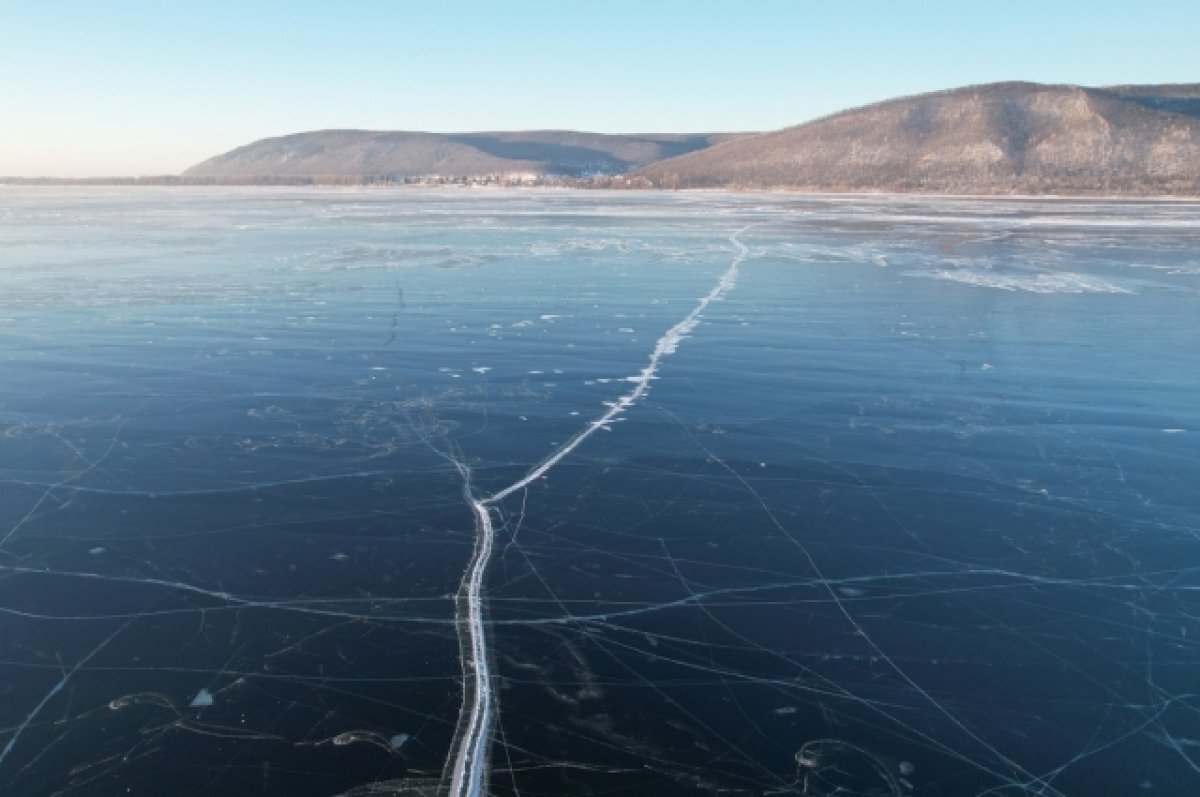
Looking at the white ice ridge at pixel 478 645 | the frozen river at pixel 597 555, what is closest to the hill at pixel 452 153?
the frozen river at pixel 597 555

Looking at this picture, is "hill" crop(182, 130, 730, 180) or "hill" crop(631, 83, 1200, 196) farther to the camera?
"hill" crop(182, 130, 730, 180)

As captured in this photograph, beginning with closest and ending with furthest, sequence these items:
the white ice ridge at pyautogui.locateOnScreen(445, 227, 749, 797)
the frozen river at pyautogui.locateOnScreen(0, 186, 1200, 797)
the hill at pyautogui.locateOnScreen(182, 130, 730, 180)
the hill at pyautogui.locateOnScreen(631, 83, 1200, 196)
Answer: the white ice ridge at pyautogui.locateOnScreen(445, 227, 749, 797)
the frozen river at pyautogui.locateOnScreen(0, 186, 1200, 797)
the hill at pyautogui.locateOnScreen(631, 83, 1200, 196)
the hill at pyautogui.locateOnScreen(182, 130, 730, 180)

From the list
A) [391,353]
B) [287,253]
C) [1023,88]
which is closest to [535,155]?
[1023,88]

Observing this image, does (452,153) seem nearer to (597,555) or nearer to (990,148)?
(990,148)

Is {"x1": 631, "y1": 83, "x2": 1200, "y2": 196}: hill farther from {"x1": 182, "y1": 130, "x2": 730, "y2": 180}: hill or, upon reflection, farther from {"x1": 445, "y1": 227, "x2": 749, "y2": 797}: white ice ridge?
{"x1": 445, "y1": 227, "x2": 749, "y2": 797}: white ice ridge

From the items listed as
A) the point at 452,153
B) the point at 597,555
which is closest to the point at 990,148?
the point at 597,555

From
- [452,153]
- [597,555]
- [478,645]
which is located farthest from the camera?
[452,153]

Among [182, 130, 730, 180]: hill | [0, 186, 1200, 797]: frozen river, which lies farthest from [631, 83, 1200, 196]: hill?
[0, 186, 1200, 797]: frozen river
